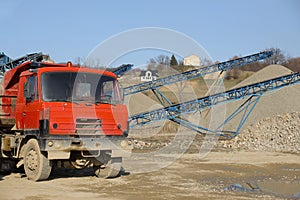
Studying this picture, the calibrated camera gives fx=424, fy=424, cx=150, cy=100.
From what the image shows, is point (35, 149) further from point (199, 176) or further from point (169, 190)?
point (199, 176)

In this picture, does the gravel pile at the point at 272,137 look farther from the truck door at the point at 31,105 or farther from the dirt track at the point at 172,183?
the truck door at the point at 31,105

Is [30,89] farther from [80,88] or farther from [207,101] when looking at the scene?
[207,101]

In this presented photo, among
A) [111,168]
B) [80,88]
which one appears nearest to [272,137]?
[111,168]

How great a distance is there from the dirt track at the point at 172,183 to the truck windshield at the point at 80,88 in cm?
205

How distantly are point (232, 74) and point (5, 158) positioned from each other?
52093 mm

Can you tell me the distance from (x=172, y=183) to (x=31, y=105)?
391 cm

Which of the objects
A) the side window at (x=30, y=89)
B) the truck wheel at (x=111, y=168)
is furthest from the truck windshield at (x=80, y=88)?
the truck wheel at (x=111, y=168)

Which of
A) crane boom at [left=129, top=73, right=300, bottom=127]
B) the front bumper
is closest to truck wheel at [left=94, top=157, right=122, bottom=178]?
the front bumper

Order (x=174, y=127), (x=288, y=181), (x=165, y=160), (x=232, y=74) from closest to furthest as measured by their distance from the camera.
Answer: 1. (x=288, y=181)
2. (x=165, y=160)
3. (x=174, y=127)
4. (x=232, y=74)

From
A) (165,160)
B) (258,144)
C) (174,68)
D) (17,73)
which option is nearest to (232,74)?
(174,68)

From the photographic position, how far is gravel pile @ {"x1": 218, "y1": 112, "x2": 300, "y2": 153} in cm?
2061

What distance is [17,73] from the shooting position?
1148 cm

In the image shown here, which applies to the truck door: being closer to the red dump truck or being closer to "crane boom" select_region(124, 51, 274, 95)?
the red dump truck

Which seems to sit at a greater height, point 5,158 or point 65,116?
point 65,116
